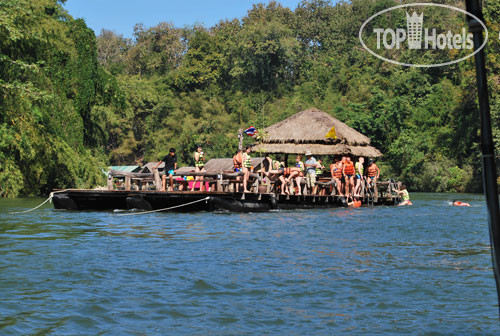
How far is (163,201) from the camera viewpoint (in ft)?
73.4

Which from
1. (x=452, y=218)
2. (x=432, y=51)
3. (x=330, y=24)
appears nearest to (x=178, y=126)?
(x=330, y=24)

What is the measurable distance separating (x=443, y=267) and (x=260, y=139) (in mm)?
20384

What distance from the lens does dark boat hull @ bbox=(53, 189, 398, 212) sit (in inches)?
871

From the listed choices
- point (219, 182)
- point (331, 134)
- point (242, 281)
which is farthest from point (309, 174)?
point (242, 281)

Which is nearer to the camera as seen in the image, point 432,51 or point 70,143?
point 70,143

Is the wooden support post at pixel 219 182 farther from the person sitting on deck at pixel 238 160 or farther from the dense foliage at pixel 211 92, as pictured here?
the dense foliage at pixel 211 92

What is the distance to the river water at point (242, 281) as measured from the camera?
7.77 meters

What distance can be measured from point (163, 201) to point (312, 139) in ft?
35.4

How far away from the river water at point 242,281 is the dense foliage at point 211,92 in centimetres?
1117

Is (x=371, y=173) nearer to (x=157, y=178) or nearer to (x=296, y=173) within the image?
(x=296, y=173)

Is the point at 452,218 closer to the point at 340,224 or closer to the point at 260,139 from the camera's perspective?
the point at 340,224

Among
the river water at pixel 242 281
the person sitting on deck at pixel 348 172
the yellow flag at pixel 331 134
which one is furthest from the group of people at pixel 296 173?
the river water at pixel 242 281

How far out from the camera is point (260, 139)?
104 ft

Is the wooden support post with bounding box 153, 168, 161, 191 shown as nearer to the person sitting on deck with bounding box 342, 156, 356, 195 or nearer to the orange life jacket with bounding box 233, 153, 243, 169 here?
the orange life jacket with bounding box 233, 153, 243, 169
